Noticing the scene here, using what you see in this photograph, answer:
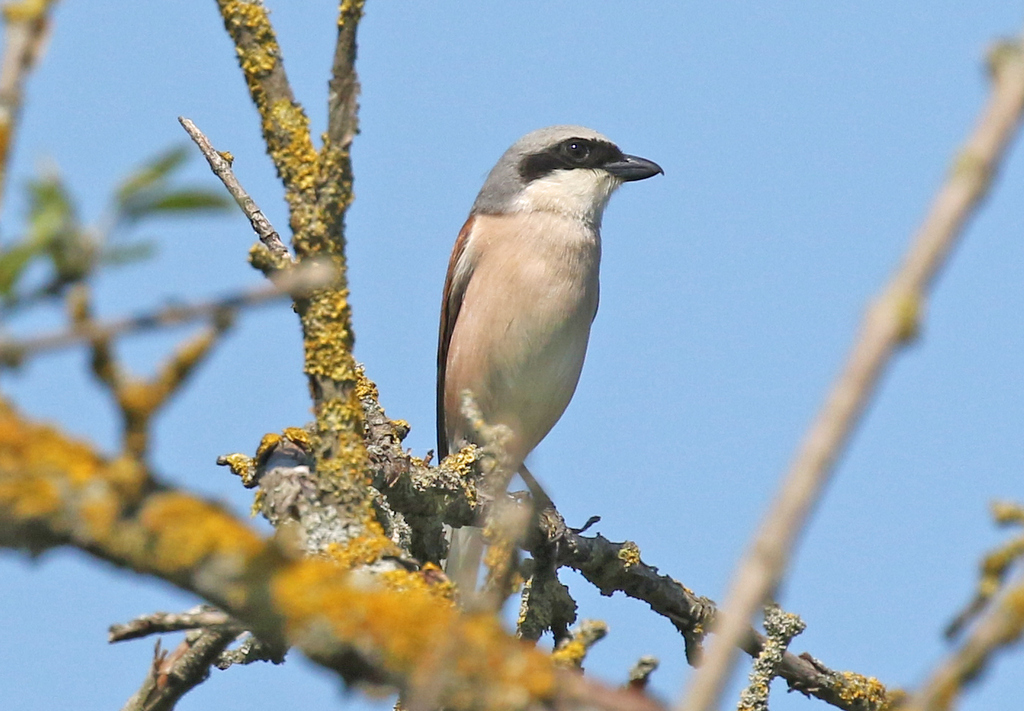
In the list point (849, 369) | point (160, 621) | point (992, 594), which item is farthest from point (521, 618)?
point (849, 369)

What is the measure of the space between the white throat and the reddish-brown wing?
409mm

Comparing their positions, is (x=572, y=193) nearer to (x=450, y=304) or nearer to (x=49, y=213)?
(x=450, y=304)

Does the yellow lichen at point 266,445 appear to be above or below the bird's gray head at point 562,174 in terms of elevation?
below

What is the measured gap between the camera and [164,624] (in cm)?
204

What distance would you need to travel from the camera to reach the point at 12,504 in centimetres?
146

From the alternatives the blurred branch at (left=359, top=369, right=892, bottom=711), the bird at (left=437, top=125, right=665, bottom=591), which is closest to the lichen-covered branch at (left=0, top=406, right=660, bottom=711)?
the blurred branch at (left=359, top=369, right=892, bottom=711)

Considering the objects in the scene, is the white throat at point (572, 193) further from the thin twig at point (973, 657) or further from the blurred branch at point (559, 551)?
the thin twig at point (973, 657)

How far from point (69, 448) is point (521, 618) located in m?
2.97

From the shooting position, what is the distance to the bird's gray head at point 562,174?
6.77 m

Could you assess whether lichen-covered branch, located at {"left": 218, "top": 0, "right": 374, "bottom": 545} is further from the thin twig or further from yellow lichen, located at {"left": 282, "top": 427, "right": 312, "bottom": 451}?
the thin twig

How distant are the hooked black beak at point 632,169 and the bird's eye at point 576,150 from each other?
5.7 inches

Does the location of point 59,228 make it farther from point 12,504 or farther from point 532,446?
point 532,446

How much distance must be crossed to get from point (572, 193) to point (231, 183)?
138 inches

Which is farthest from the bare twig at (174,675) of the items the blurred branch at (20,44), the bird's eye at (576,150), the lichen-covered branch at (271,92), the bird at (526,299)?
the bird's eye at (576,150)
